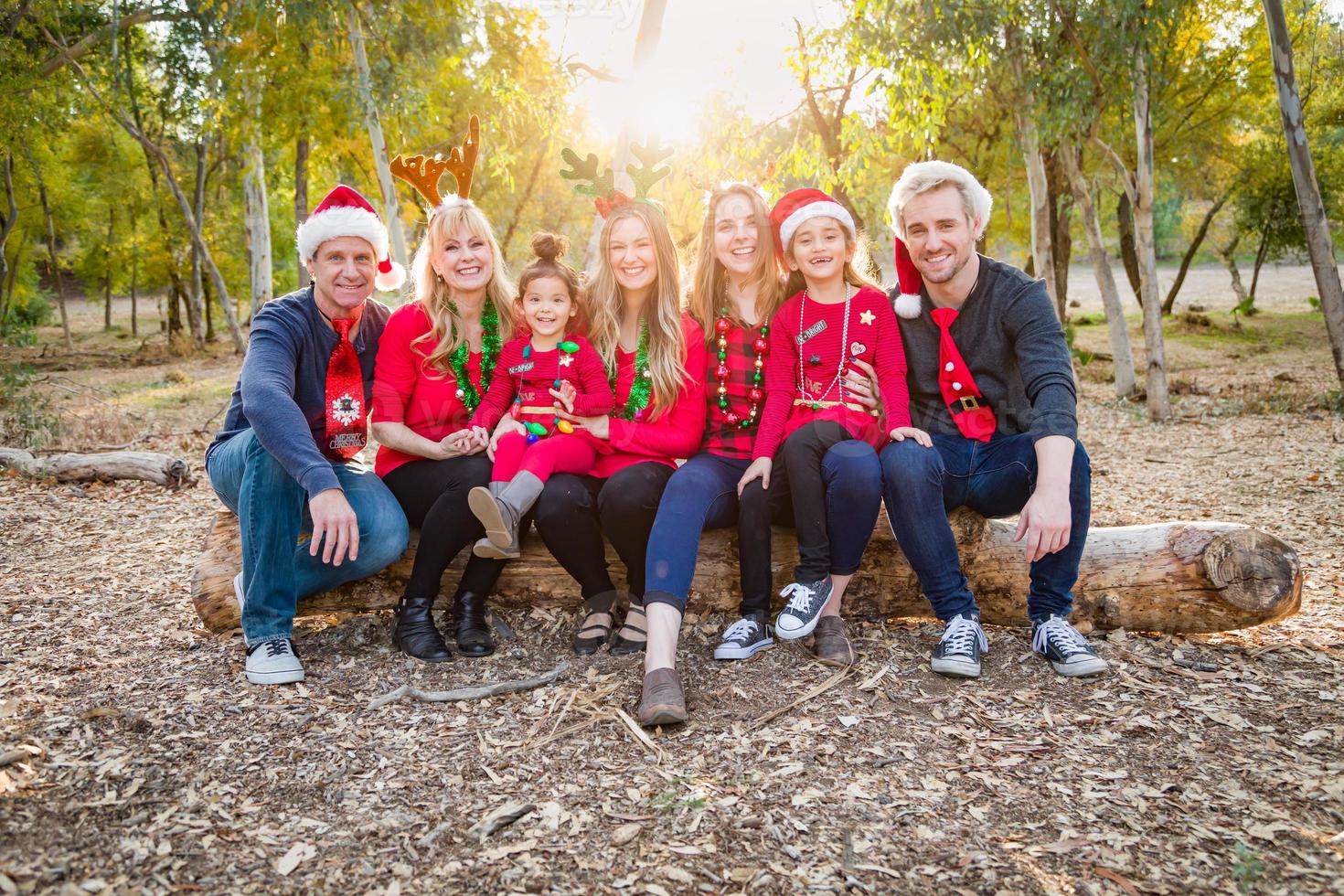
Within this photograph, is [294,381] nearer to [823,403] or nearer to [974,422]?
[823,403]

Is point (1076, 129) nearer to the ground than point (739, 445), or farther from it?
farther from it

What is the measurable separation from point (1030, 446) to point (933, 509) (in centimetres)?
41

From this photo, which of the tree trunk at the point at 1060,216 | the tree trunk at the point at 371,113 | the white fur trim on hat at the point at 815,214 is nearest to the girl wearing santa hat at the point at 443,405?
the white fur trim on hat at the point at 815,214

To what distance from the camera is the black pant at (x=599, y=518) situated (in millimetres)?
3107

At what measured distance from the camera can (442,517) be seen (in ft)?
10.3

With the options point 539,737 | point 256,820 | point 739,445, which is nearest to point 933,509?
point 739,445

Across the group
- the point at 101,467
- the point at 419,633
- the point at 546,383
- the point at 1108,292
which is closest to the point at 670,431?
the point at 546,383

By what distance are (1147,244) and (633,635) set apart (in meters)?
7.39

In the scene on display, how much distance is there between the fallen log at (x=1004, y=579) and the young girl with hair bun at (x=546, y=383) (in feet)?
1.29

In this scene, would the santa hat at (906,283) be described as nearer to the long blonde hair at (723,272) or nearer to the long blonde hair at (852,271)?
the long blonde hair at (852,271)

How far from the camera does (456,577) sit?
135 inches

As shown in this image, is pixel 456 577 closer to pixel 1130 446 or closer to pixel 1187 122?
pixel 1130 446

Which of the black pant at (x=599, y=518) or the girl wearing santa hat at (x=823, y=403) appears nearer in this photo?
the girl wearing santa hat at (x=823, y=403)

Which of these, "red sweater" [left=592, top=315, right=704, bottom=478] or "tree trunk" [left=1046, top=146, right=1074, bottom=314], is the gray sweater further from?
"tree trunk" [left=1046, top=146, right=1074, bottom=314]
